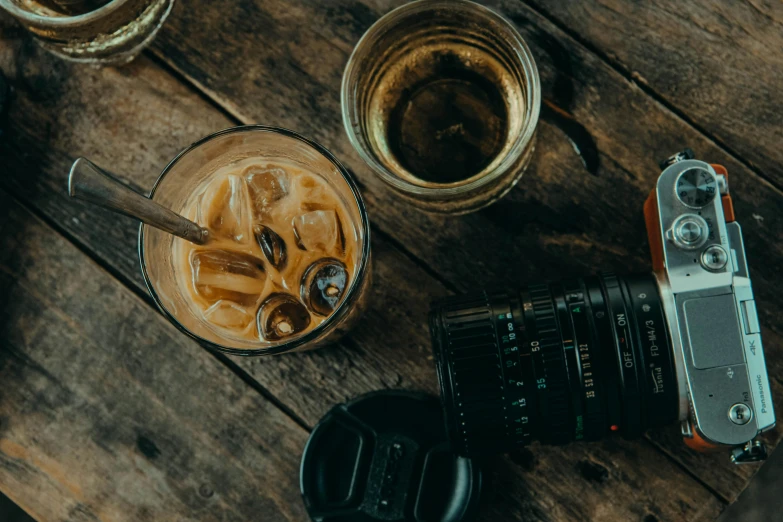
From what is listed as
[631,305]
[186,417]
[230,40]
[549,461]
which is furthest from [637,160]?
[186,417]

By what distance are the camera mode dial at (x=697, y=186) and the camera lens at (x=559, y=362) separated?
82mm

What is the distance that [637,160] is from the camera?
2.69 ft

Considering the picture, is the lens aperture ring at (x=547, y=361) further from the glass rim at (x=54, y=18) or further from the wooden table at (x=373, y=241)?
the glass rim at (x=54, y=18)

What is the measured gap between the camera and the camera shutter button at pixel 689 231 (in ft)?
2.20

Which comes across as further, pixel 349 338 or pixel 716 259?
pixel 349 338

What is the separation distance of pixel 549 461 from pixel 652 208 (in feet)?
0.97

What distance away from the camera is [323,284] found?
2.34 ft

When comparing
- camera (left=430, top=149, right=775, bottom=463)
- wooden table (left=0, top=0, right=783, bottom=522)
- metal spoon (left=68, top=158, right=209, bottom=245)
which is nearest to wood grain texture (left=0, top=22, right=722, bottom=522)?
wooden table (left=0, top=0, right=783, bottom=522)

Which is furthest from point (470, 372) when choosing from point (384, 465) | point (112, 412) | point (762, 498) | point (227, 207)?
point (762, 498)

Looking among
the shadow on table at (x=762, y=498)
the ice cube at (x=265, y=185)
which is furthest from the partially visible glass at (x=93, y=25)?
the shadow on table at (x=762, y=498)

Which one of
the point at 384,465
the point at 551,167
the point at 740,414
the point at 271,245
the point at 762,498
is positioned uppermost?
the point at 551,167

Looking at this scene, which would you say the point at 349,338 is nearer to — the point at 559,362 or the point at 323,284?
the point at 323,284

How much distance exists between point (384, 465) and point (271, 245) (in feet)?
0.91

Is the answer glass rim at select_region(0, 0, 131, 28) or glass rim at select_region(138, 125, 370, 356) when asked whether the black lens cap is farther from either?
glass rim at select_region(0, 0, 131, 28)
